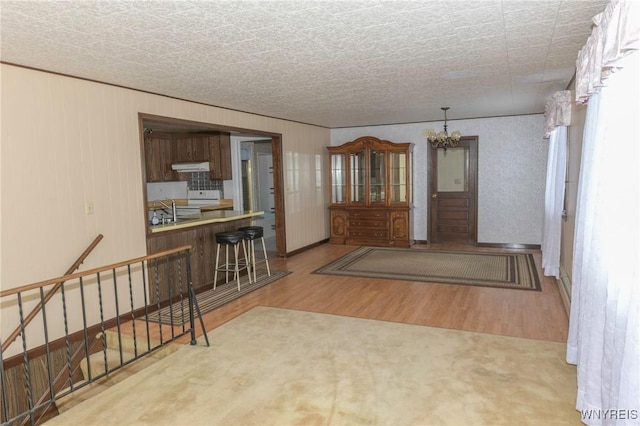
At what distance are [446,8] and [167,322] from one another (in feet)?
12.3

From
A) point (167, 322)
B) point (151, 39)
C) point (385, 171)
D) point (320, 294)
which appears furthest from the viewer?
point (385, 171)

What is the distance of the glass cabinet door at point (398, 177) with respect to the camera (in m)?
8.05

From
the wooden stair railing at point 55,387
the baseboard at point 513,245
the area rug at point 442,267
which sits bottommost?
the wooden stair railing at point 55,387

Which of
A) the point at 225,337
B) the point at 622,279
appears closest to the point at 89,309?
the point at 225,337

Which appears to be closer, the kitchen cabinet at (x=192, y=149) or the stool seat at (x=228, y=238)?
the stool seat at (x=228, y=238)

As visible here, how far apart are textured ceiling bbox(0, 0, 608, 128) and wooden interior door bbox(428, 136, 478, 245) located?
115 inches

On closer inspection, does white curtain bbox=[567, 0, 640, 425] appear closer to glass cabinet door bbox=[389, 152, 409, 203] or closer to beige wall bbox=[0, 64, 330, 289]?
beige wall bbox=[0, 64, 330, 289]

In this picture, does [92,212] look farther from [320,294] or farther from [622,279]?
[622,279]

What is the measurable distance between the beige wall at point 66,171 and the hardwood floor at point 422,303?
1.34m

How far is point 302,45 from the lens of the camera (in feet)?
10.3

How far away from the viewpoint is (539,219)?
25.0 feet

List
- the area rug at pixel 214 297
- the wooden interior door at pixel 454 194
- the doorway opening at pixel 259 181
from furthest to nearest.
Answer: the doorway opening at pixel 259 181
the wooden interior door at pixel 454 194
the area rug at pixel 214 297

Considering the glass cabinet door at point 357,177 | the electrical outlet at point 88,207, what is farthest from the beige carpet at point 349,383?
the glass cabinet door at point 357,177

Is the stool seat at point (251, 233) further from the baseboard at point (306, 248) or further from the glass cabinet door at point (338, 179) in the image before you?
the glass cabinet door at point (338, 179)
